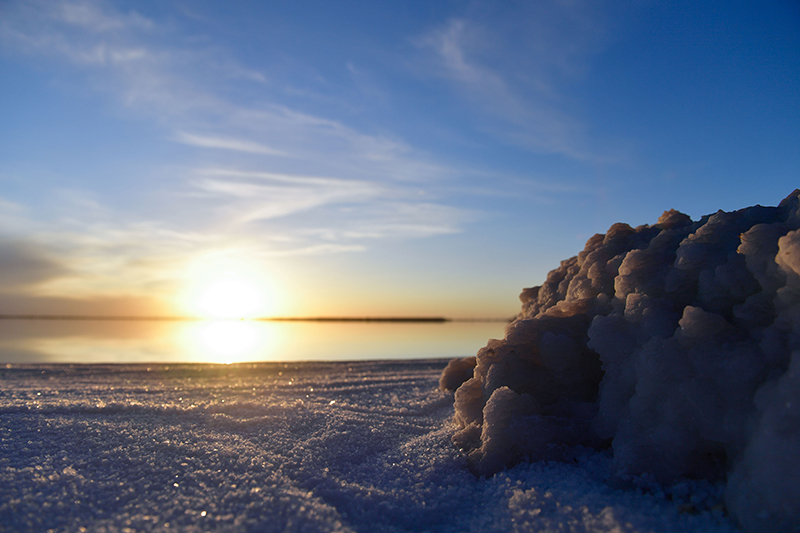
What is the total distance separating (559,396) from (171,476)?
2.18 m

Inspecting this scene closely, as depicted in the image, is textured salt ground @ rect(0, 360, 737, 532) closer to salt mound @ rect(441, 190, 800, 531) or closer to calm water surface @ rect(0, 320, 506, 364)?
salt mound @ rect(441, 190, 800, 531)

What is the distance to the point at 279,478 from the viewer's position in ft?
7.36

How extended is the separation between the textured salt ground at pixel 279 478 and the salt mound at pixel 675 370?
0.49 ft

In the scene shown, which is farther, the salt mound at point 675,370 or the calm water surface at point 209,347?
the calm water surface at point 209,347

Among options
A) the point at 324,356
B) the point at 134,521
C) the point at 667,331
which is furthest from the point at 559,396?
the point at 324,356

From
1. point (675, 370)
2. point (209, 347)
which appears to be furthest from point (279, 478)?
point (209, 347)

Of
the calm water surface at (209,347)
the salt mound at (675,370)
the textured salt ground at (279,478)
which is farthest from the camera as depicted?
the calm water surface at (209,347)

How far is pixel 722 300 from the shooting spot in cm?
218

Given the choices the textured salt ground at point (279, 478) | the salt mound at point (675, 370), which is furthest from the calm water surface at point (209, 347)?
the salt mound at point (675, 370)

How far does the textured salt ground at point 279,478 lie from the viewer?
1.80 meters

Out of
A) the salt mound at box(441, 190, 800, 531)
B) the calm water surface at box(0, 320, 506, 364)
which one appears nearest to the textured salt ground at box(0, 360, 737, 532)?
the salt mound at box(441, 190, 800, 531)

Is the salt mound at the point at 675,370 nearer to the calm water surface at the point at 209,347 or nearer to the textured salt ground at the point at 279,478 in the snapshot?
the textured salt ground at the point at 279,478

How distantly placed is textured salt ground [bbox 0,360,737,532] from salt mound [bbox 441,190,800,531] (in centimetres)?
15

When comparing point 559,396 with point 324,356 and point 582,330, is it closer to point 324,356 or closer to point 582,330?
point 582,330
